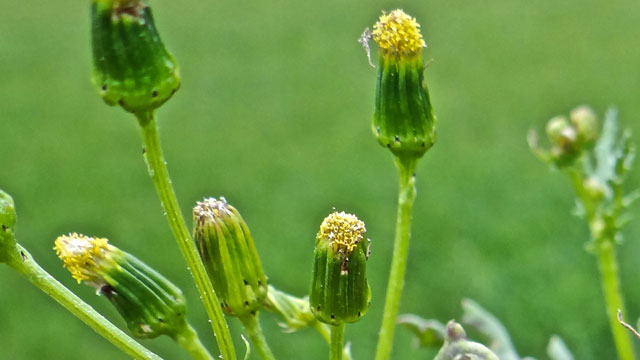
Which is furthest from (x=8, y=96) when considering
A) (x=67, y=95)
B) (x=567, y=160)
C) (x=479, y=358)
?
(x=479, y=358)

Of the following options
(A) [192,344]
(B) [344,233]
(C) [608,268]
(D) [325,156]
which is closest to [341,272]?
(B) [344,233]

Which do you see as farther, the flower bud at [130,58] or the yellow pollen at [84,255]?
the yellow pollen at [84,255]

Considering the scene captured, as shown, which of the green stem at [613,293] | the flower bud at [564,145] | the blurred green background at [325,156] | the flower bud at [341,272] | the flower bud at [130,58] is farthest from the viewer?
the blurred green background at [325,156]

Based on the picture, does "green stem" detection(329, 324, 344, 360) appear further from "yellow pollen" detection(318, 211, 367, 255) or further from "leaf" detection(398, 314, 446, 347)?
"leaf" detection(398, 314, 446, 347)

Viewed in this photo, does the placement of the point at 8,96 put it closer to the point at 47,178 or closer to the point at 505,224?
the point at 47,178

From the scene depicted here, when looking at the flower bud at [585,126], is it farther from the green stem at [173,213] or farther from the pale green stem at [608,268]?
the green stem at [173,213]

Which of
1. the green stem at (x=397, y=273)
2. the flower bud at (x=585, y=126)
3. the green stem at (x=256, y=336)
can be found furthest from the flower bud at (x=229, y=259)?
the flower bud at (x=585, y=126)
